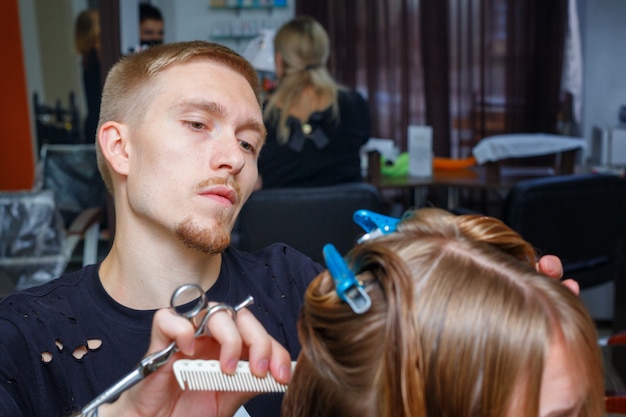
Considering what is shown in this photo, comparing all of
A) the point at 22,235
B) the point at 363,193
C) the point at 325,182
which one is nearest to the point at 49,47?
the point at 22,235

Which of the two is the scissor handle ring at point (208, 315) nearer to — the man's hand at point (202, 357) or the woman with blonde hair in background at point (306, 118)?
the man's hand at point (202, 357)

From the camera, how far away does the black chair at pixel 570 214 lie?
2785 millimetres

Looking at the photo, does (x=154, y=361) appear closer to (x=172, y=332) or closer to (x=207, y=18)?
(x=172, y=332)

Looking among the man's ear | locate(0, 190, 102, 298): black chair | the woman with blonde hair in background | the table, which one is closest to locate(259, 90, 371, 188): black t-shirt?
the woman with blonde hair in background

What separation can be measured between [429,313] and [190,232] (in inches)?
18.7

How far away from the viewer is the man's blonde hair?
120 centimetres

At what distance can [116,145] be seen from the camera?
1213mm

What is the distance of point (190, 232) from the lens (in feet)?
3.59

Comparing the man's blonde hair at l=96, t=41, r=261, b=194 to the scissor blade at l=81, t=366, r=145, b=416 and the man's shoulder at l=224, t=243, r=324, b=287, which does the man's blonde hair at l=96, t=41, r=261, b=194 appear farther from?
the scissor blade at l=81, t=366, r=145, b=416

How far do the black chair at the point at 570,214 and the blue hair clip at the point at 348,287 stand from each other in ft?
7.04

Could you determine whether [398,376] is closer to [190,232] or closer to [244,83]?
[190,232]

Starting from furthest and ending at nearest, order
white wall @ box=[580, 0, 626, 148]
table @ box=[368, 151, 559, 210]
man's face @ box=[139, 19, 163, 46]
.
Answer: white wall @ box=[580, 0, 626, 148], man's face @ box=[139, 19, 163, 46], table @ box=[368, 151, 559, 210]

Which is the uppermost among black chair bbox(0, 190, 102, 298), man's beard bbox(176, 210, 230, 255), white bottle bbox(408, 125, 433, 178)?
man's beard bbox(176, 210, 230, 255)

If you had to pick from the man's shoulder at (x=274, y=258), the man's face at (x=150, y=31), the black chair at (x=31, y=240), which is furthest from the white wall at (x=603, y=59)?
the man's shoulder at (x=274, y=258)
